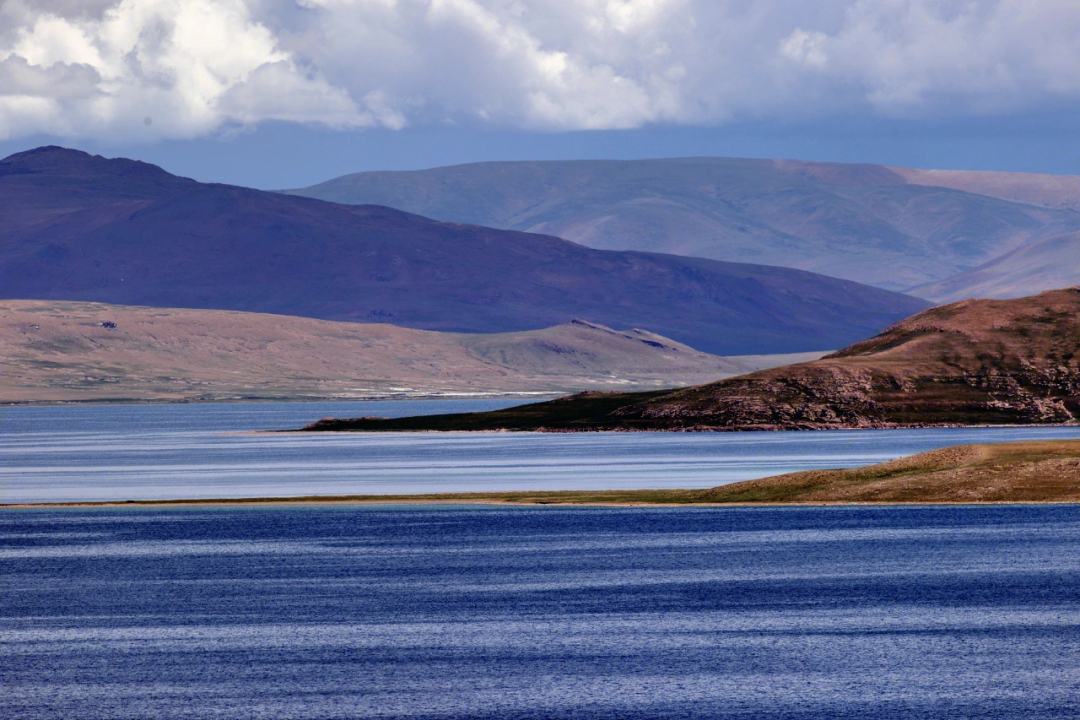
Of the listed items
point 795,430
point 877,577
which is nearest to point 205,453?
point 795,430

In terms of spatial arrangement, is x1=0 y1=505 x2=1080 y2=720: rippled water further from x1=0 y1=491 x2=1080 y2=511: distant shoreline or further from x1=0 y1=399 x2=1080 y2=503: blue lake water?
x1=0 y1=399 x2=1080 y2=503: blue lake water

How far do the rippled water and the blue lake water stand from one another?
30959 millimetres

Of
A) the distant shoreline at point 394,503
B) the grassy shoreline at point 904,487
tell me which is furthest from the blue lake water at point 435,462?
the grassy shoreline at point 904,487

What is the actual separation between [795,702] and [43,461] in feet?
436

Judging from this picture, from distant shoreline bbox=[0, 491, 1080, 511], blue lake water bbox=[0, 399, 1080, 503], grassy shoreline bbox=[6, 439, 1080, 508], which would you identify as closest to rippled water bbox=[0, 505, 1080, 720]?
grassy shoreline bbox=[6, 439, 1080, 508]

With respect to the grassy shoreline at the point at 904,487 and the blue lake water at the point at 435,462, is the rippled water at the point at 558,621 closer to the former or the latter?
the grassy shoreline at the point at 904,487

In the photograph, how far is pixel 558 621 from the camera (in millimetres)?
43031

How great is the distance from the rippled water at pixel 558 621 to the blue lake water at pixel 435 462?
102ft

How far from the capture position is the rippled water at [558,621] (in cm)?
3272

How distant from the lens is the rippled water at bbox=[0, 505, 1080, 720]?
107 feet

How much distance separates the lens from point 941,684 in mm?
33469

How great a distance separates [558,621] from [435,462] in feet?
313

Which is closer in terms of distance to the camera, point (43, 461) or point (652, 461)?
point (652, 461)

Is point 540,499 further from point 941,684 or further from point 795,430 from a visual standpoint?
point 795,430
